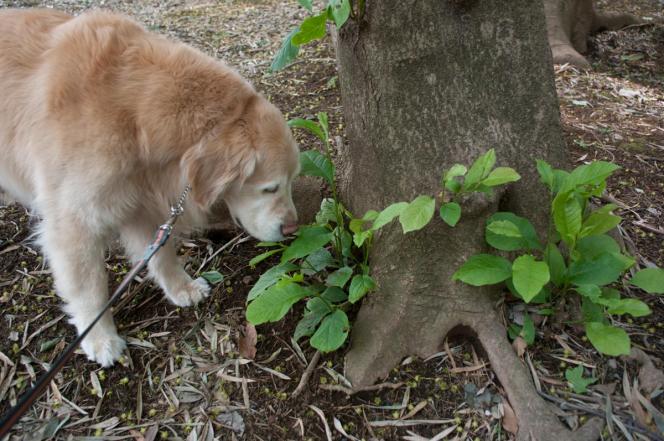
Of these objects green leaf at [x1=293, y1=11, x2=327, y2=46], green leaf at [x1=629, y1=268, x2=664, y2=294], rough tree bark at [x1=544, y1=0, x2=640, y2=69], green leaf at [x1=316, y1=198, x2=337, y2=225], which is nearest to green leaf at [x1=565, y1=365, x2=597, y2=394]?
green leaf at [x1=629, y1=268, x2=664, y2=294]

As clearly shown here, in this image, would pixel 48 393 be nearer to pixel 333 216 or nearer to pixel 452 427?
pixel 333 216

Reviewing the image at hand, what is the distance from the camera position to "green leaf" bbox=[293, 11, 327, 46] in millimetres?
2049

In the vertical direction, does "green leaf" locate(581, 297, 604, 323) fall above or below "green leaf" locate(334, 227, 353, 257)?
below

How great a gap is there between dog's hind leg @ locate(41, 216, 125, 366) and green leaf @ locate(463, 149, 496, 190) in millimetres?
1797

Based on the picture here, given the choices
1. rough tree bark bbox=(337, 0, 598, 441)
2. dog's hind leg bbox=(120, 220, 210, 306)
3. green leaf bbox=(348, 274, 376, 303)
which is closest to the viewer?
rough tree bark bbox=(337, 0, 598, 441)

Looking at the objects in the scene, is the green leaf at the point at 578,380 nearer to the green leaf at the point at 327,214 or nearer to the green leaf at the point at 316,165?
the green leaf at the point at 327,214

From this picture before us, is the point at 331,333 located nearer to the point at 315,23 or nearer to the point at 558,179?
the point at 558,179

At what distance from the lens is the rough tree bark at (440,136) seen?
217 centimetres

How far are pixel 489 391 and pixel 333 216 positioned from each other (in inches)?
44.3

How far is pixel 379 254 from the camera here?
2496mm

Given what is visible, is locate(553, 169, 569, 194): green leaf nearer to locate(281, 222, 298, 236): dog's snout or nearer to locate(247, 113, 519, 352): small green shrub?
locate(247, 113, 519, 352): small green shrub

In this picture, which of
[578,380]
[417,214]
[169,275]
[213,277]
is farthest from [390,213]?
[169,275]

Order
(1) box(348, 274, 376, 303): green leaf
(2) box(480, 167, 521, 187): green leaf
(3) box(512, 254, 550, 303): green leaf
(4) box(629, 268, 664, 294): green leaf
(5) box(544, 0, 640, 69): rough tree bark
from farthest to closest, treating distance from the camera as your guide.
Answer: (5) box(544, 0, 640, 69): rough tree bark, (1) box(348, 274, 376, 303): green leaf, (4) box(629, 268, 664, 294): green leaf, (2) box(480, 167, 521, 187): green leaf, (3) box(512, 254, 550, 303): green leaf

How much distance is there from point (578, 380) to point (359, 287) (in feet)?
3.34
